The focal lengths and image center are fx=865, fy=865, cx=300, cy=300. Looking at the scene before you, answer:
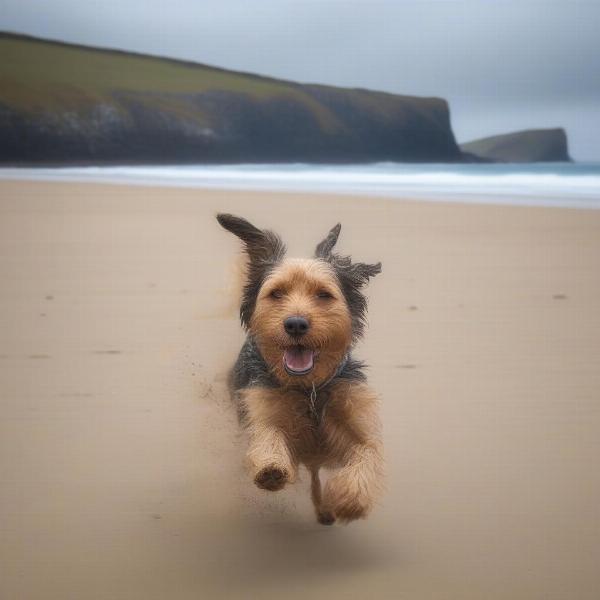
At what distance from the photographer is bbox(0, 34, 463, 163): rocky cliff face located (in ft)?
59.5

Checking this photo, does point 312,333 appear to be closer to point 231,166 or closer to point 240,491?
point 240,491

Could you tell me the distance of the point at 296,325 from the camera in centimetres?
302

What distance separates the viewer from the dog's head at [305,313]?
307cm

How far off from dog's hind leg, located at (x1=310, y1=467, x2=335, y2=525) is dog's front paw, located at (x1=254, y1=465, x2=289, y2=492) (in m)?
0.48

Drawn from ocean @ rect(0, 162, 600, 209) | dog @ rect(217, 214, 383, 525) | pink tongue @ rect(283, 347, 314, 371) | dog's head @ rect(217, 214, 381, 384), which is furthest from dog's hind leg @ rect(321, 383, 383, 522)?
ocean @ rect(0, 162, 600, 209)

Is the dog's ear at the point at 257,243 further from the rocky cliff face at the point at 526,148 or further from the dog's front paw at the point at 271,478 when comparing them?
the rocky cliff face at the point at 526,148

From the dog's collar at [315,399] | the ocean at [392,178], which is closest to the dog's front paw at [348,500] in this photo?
the dog's collar at [315,399]

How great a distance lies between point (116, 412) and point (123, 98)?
15.8m

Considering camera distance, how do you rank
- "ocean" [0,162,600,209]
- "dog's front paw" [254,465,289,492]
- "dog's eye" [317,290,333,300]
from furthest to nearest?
1. "ocean" [0,162,600,209]
2. "dog's eye" [317,290,333,300]
3. "dog's front paw" [254,465,289,492]

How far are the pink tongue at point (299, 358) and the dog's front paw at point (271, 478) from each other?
0.40 meters

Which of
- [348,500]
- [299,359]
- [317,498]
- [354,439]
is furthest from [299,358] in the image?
[317,498]

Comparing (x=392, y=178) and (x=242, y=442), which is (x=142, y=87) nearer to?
(x=392, y=178)

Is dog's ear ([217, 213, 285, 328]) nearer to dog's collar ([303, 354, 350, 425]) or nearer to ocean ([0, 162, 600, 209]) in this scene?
dog's collar ([303, 354, 350, 425])

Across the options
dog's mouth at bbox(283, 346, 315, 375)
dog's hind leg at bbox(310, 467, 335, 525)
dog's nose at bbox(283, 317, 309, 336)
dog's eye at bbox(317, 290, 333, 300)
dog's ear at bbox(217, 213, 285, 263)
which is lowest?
dog's hind leg at bbox(310, 467, 335, 525)
